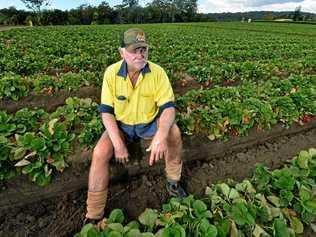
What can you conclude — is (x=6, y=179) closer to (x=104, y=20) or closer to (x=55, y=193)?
(x=55, y=193)

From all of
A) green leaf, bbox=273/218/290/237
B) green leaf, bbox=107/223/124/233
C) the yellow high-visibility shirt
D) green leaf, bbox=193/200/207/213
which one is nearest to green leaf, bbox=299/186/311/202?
green leaf, bbox=273/218/290/237

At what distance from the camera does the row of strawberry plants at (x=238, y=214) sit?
8.24ft

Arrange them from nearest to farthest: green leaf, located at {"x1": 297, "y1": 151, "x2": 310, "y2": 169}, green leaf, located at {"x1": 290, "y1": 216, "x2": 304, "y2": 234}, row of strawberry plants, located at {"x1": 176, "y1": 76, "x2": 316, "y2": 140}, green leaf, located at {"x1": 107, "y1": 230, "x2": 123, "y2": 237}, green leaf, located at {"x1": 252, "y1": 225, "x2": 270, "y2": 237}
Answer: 1. green leaf, located at {"x1": 107, "y1": 230, "x2": 123, "y2": 237}
2. green leaf, located at {"x1": 252, "y1": 225, "x2": 270, "y2": 237}
3. green leaf, located at {"x1": 290, "y1": 216, "x2": 304, "y2": 234}
4. green leaf, located at {"x1": 297, "y1": 151, "x2": 310, "y2": 169}
5. row of strawberry plants, located at {"x1": 176, "y1": 76, "x2": 316, "y2": 140}

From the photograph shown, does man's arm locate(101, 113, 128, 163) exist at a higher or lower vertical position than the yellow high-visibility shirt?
lower

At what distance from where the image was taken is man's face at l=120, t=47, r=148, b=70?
3.07m

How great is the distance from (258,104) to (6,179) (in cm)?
380

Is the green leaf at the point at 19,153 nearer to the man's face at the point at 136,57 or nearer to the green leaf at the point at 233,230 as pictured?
the man's face at the point at 136,57

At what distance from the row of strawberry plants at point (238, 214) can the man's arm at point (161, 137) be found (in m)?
0.46

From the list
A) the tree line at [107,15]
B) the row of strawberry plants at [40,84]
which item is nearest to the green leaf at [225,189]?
the row of strawberry plants at [40,84]

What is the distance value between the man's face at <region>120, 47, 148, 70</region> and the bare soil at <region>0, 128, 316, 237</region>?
153 centimetres

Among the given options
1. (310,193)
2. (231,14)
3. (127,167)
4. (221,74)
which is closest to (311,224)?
(310,193)

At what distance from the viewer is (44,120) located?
14.3ft

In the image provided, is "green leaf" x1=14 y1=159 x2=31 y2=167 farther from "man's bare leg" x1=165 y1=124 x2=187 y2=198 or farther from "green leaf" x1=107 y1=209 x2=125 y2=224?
"man's bare leg" x1=165 y1=124 x2=187 y2=198

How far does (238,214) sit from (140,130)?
1.33m
